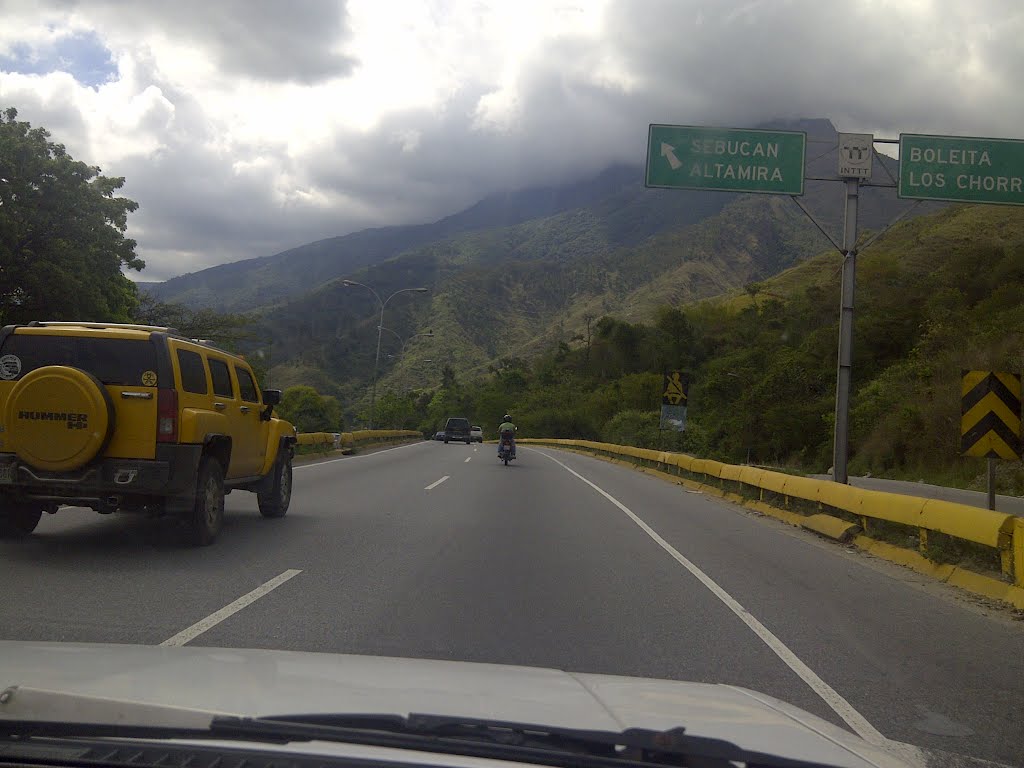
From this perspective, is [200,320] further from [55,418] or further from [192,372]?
[55,418]

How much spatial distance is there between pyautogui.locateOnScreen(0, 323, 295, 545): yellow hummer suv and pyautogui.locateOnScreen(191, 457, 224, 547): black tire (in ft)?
0.05

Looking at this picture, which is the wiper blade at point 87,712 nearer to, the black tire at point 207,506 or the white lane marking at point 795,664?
the white lane marking at point 795,664

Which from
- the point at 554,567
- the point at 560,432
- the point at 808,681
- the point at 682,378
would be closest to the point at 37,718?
the point at 808,681

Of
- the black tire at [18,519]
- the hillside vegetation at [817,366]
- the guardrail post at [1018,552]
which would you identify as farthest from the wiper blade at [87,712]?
the hillside vegetation at [817,366]

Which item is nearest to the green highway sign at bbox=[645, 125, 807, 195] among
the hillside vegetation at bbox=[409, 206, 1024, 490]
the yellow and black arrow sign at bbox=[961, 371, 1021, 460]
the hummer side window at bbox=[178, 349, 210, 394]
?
the yellow and black arrow sign at bbox=[961, 371, 1021, 460]

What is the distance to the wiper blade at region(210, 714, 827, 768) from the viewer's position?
272 cm

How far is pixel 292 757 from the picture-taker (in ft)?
8.59

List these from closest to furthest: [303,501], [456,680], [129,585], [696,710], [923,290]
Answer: [696,710]
[456,680]
[129,585]
[303,501]
[923,290]

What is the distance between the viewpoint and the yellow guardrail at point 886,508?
8828 millimetres

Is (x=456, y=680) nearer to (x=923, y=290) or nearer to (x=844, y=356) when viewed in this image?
(x=844, y=356)

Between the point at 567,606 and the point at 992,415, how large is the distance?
25.7ft

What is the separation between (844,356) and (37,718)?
55.2 ft

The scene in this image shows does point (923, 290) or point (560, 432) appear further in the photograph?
point (560, 432)

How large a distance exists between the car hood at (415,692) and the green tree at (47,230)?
2784 cm
